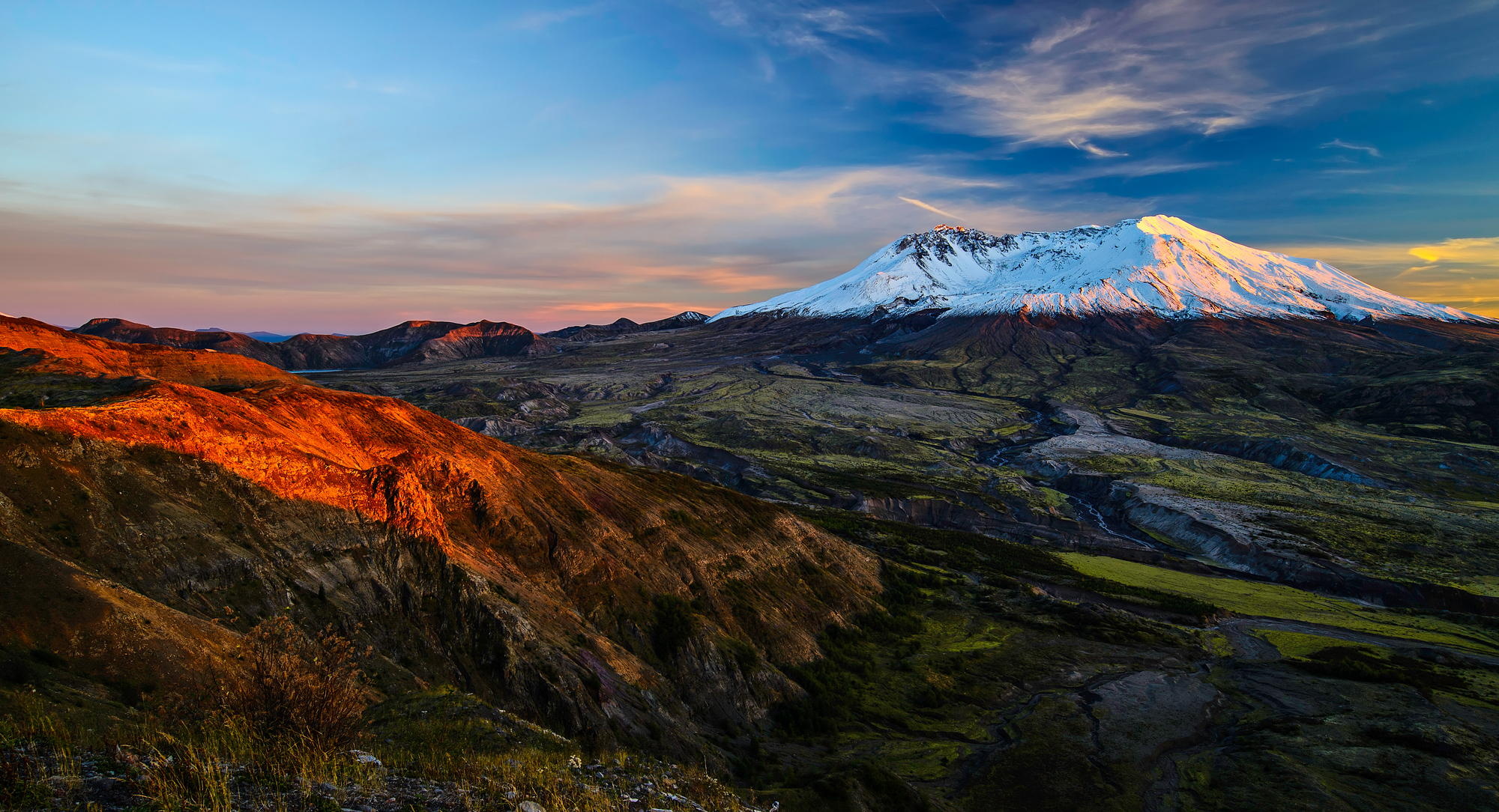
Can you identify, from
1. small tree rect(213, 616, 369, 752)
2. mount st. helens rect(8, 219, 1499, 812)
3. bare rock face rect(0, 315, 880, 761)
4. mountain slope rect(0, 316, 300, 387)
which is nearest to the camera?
small tree rect(213, 616, 369, 752)

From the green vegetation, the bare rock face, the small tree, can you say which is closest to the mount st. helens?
the bare rock face

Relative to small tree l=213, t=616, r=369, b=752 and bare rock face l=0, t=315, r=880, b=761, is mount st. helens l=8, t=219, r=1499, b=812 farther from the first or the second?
small tree l=213, t=616, r=369, b=752

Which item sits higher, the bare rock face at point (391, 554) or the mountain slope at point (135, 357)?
the mountain slope at point (135, 357)

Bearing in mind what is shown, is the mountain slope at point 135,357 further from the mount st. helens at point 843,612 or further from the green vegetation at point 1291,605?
the green vegetation at point 1291,605

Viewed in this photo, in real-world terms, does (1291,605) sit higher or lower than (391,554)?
lower

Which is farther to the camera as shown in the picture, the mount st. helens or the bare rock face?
the mount st. helens

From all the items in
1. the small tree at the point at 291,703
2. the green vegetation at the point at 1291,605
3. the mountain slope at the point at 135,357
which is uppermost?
the mountain slope at the point at 135,357

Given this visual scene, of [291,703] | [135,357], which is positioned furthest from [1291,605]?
[135,357]

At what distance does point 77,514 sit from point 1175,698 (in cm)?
6048

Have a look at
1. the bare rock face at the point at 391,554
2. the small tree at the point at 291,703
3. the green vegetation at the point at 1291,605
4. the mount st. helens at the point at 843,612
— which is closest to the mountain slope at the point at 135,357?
the bare rock face at the point at 391,554

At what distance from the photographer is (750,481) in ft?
402

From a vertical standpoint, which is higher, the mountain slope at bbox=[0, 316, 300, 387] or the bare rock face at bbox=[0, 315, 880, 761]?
the mountain slope at bbox=[0, 316, 300, 387]

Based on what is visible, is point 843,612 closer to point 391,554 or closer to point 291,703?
point 391,554

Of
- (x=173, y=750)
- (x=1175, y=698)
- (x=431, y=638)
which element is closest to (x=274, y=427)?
(x=431, y=638)
